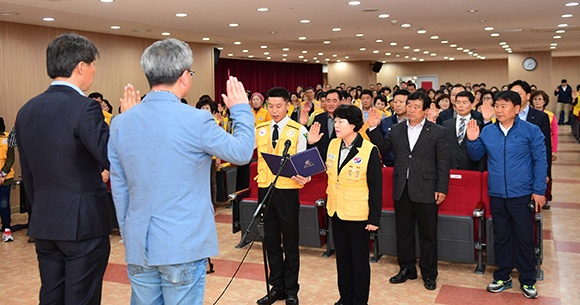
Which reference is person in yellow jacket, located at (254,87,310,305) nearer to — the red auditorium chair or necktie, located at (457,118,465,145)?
the red auditorium chair

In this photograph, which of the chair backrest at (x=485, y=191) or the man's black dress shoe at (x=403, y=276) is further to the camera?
the chair backrest at (x=485, y=191)

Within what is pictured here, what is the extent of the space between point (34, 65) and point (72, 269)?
354 inches

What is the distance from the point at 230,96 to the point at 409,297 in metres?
3.27

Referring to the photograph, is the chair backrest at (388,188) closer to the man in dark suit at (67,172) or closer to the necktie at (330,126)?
the necktie at (330,126)

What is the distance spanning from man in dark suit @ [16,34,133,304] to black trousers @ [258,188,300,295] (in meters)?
2.11

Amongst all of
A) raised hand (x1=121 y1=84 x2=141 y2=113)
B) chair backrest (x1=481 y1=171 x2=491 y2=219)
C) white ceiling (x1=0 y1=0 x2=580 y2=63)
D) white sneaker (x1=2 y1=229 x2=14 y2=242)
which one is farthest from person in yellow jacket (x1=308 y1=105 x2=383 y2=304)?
white ceiling (x1=0 y1=0 x2=580 y2=63)

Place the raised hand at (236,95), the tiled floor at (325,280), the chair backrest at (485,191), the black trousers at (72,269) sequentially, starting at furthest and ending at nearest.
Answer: the chair backrest at (485,191) < the tiled floor at (325,280) < the black trousers at (72,269) < the raised hand at (236,95)

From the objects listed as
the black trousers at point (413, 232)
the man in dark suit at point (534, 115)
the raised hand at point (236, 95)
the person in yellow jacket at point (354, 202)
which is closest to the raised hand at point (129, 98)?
the raised hand at point (236, 95)

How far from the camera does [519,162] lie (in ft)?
15.3

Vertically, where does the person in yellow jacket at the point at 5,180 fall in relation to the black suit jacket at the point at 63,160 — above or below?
below

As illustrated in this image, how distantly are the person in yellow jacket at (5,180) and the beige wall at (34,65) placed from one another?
237 cm

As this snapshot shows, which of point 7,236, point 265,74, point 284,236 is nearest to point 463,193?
point 284,236

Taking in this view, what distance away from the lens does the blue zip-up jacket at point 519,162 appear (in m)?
4.64

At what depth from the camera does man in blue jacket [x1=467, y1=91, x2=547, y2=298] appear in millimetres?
4656
